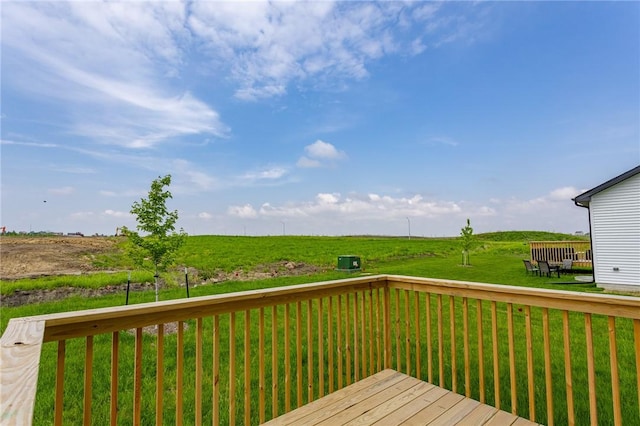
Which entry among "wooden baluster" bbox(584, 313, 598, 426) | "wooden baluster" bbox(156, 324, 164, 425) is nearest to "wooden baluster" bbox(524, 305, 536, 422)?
"wooden baluster" bbox(584, 313, 598, 426)

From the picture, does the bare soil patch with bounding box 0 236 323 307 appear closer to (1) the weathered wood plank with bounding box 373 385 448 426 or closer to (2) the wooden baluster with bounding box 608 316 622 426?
(1) the weathered wood plank with bounding box 373 385 448 426

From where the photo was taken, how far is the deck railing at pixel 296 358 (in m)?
1.40

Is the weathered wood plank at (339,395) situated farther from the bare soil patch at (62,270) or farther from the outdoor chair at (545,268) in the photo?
the outdoor chair at (545,268)

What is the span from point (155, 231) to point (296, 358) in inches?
171

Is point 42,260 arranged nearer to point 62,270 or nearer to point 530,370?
point 62,270

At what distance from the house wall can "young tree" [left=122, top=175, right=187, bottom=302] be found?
1215cm

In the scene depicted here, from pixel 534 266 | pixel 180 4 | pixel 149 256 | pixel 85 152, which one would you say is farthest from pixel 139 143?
pixel 534 266

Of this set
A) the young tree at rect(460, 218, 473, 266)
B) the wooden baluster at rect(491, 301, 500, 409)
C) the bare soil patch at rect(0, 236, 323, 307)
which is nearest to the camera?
the wooden baluster at rect(491, 301, 500, 409)

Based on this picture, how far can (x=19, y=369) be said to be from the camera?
2.78ft

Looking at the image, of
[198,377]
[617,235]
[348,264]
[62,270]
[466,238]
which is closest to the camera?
[198,377]

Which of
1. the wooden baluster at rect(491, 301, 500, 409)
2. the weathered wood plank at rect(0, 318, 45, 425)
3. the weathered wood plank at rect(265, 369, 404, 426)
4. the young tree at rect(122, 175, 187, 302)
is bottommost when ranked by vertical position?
the weathered wood plank at rect(265, 369, 404, 426)

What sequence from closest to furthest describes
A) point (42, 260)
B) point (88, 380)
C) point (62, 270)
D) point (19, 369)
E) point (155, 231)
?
point (19, 369), point (88, 380), point (155, 231), point (62, 270), point (42, 260)

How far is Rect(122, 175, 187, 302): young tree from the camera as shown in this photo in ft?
18.7

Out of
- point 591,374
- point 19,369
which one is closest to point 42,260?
point 19,369
